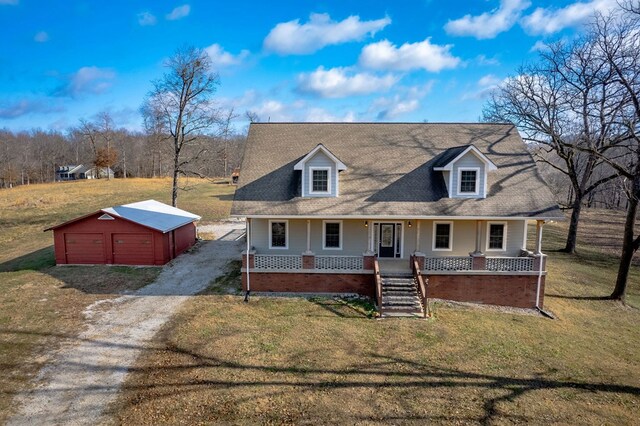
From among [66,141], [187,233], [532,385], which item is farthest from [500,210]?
[66,141]

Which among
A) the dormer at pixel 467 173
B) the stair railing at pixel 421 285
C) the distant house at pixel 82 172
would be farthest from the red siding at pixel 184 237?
the distant house at pixel 82 172

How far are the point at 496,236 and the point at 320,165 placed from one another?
9.02 m

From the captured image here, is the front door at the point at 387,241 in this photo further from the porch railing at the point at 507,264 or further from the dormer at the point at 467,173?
the porch railing at the point at 507,264

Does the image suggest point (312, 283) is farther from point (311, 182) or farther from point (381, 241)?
point (311, 182)

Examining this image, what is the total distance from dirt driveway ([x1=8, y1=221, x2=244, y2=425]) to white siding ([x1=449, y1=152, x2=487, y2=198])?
12.5 meters

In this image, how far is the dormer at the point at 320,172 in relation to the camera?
56.1 ft

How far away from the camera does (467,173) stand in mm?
17250

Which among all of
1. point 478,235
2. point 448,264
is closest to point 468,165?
point 478,235

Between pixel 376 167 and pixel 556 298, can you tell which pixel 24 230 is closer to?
pixel 376 167

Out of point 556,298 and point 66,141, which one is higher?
point 66,141

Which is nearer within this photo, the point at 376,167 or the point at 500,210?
the point at 500,210

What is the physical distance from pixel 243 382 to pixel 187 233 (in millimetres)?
16892

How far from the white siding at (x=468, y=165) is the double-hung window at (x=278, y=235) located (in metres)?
8.01

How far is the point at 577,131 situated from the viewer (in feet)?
73.2
